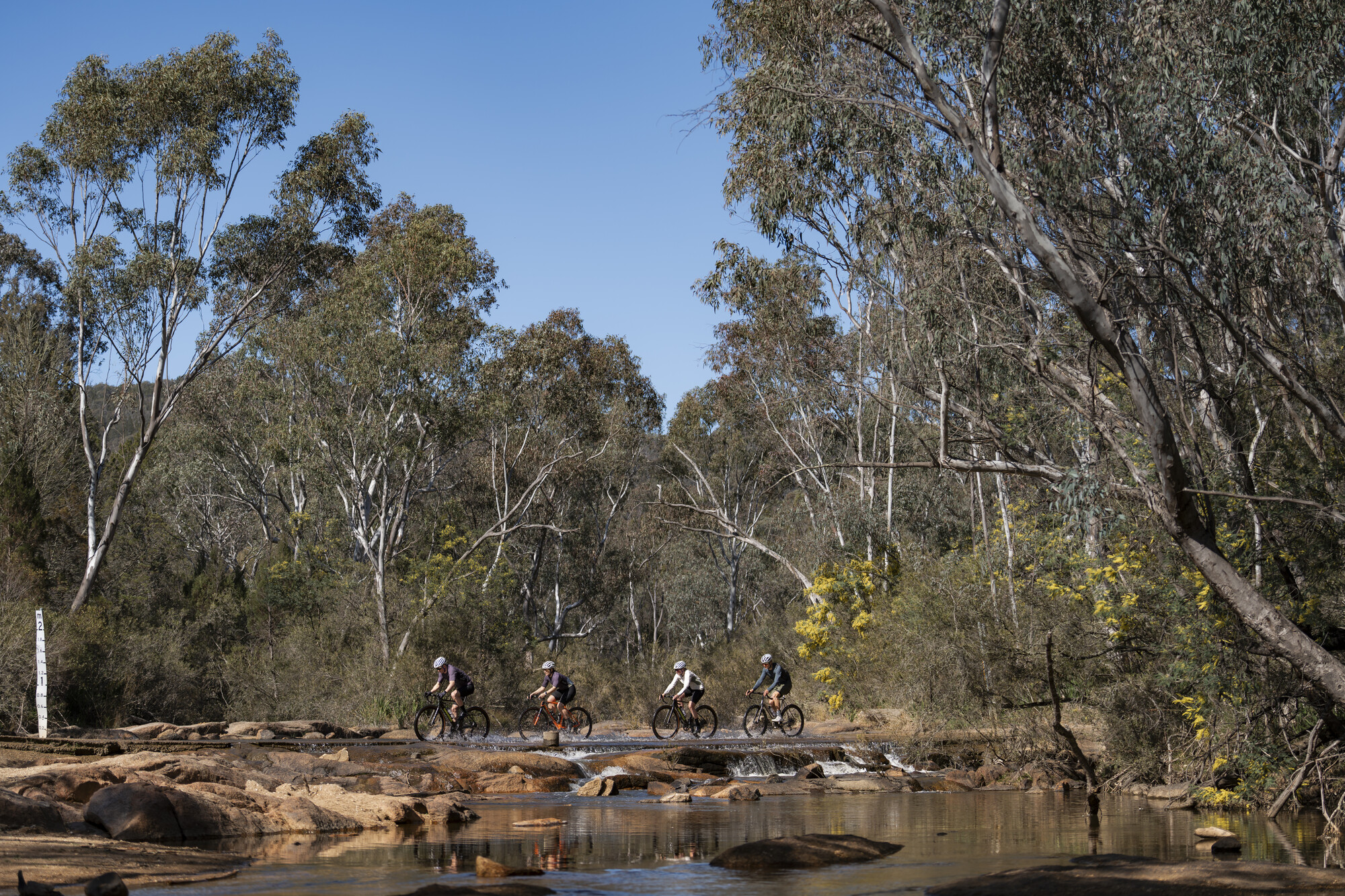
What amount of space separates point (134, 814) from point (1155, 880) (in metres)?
8.43

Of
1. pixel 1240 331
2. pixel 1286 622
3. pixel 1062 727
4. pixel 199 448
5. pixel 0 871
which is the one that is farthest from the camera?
pixel 199 448

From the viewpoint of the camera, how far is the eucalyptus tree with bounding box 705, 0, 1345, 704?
9977mm

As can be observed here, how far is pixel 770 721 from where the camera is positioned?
70.4ft

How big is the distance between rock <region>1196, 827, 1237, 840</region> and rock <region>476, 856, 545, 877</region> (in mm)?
5765

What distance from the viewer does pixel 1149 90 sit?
1112 centimetres

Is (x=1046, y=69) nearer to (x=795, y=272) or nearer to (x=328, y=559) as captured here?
(x=795, y=272)

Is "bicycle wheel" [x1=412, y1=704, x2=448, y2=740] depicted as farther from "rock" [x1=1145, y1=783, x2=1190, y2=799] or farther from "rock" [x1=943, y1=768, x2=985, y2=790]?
"rock" [x1=1145, y1=783, x2=1190, y2=799]

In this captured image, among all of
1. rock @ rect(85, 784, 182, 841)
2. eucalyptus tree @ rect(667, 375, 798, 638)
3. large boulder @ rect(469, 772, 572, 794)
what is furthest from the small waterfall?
eucalyptus tree @ rect(667, 375, 798, 638)

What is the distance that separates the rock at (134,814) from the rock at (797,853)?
510cm

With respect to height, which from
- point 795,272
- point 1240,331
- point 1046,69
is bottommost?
point 1240,331

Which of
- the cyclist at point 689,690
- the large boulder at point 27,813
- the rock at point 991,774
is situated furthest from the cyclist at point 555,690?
the large boulder at point 27,813

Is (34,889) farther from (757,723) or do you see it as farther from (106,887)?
(757,723)

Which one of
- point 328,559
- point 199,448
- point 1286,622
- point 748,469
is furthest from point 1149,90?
point 199,448

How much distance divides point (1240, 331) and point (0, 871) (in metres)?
10.9
